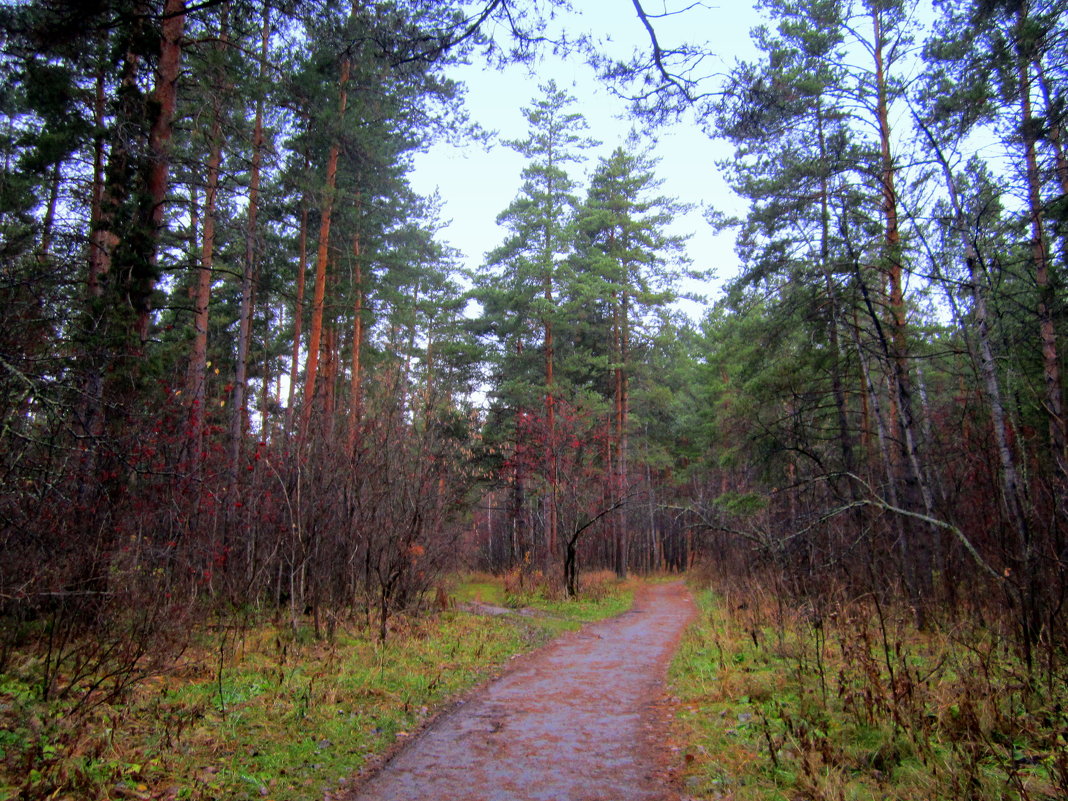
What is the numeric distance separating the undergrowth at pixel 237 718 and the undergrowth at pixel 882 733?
281cm

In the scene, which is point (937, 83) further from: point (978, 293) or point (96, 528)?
point (96, 528)

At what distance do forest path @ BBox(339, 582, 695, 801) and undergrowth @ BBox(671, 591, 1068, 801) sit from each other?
463 mm

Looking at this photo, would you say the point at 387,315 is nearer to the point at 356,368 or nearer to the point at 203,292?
the point at 356,368

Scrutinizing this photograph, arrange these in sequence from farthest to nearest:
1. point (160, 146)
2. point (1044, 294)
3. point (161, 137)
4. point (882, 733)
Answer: point (161, 137)
point (160, 146)
point (1044, 294)
point (882, 733)

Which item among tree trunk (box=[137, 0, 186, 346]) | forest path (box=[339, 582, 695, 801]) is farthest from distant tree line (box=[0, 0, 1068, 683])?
forest path (box=[339, 582, 695, 801])

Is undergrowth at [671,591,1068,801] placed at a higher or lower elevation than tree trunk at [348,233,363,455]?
lower

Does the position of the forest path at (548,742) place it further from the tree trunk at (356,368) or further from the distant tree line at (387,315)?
the tree trunk at (356,368)

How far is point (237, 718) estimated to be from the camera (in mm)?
5660

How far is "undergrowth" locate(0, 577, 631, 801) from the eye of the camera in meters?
4.24

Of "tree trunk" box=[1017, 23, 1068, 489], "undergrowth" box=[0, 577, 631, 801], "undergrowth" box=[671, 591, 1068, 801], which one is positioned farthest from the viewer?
"tree trunk" box=[1017, 23, 1068, 489]

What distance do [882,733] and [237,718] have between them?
16.4ft

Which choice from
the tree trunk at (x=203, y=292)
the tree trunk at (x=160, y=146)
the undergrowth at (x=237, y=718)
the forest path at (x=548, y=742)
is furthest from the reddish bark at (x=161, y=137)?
the forest path at (x=548, y=742)

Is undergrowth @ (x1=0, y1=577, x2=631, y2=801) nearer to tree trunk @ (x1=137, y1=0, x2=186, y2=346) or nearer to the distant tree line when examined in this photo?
the distant tree line

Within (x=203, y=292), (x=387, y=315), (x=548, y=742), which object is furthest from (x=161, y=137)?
(x=387, y=315)
